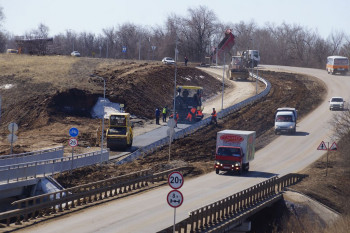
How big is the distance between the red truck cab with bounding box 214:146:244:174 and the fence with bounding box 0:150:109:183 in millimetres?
9007

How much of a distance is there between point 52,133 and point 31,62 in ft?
110

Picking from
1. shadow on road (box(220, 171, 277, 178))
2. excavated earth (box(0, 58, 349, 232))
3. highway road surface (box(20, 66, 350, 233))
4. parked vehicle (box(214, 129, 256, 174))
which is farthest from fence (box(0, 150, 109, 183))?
shadow on road (box(220, 171, 277, 178))

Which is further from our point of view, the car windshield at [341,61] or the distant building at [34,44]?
the distant building at [34,44]

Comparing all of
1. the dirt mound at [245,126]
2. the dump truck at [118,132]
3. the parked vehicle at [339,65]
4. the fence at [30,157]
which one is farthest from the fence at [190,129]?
the parked vehicle at [339,65]

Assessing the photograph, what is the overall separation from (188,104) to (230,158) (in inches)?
844

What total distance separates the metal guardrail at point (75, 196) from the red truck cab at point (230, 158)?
2.89 metres

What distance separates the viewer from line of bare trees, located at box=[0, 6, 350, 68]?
137 meters

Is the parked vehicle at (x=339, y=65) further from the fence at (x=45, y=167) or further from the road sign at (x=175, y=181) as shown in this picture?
the road sign at (x=175, y=181)

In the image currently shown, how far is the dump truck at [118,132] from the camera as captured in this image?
50188mm

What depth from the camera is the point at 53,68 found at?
281ft

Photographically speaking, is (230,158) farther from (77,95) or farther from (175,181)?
(77,95)

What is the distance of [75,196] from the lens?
31.5 metres

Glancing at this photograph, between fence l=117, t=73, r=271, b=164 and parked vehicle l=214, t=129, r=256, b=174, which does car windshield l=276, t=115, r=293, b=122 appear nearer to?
fence l=117, t=73, r=271, b=164

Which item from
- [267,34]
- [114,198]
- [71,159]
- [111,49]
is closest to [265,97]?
[71,159]
